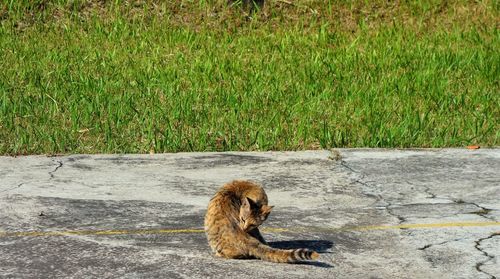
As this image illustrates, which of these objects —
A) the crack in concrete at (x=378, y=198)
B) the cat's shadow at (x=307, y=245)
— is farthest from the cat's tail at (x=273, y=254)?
the crack in concrete at (x=378, y=198)

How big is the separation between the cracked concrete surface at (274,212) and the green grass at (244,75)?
0.55 meters

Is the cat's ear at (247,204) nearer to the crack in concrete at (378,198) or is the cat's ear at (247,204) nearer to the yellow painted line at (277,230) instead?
the yellow painted line at (277,230)

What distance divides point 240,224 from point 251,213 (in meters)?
0.09

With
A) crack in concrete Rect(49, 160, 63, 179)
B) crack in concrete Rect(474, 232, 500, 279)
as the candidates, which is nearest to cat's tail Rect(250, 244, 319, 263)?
crack in concrete Rect(474, 232, 500, 279)

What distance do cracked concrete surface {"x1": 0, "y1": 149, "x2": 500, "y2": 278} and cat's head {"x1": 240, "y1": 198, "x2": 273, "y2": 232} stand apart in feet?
0.72

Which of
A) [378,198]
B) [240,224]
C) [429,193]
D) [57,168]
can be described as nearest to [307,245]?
[240,224]

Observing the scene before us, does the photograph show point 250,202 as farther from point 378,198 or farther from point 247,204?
point 378,198

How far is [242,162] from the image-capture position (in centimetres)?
677

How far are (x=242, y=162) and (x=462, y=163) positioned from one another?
1.44 meters

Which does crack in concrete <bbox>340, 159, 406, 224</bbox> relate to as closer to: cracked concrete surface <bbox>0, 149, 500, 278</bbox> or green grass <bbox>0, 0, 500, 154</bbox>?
cracked concrete surface <bbox>0, 149, 500, 278</bbox>

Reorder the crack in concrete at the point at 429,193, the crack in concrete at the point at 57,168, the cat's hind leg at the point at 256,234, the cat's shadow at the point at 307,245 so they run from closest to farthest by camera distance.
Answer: the cat's hind leg at the point at 256,234, the cat's shadow at the point at 307,245, the crack in concrete at the point at 429,193, the crack in concrete at the point at 57,168

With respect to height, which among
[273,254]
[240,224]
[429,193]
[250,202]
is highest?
[250,202]

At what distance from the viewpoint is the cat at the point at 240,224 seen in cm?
450

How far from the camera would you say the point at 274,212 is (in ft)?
18.4
